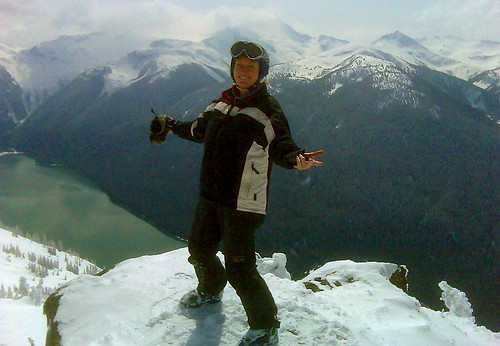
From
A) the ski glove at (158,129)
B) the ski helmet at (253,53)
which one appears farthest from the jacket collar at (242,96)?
the ski glove at (158,129)

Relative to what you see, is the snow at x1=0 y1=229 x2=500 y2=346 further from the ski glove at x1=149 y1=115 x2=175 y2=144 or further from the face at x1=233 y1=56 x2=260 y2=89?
the face at x1=233 y1=56 x2=260 y2=89

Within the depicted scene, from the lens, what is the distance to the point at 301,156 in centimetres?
330

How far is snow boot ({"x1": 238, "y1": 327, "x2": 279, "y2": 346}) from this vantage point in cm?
396

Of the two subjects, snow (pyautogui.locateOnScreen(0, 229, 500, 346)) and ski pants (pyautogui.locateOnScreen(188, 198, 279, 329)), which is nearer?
ski pants (pyautogui.locateOnScreen(188, 198, 279, 329))

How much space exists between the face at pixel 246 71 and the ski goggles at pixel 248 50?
0.18 feet

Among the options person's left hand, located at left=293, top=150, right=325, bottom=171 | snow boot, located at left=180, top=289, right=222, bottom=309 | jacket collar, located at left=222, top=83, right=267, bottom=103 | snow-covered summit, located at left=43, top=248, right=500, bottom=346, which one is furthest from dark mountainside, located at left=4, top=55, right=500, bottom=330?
person's left hand, located at left=293, top=150, right=325, bottom=171

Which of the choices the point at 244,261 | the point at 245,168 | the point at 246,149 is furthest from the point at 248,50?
the point at 244,261

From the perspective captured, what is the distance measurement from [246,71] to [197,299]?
3.10 metres

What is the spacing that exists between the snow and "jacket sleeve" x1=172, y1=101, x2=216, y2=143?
2.36 metres

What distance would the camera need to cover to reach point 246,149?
3828mm

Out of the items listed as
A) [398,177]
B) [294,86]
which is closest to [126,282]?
[398,177]

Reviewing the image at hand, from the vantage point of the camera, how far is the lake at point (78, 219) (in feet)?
252

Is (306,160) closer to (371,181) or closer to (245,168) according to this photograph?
(245,168)

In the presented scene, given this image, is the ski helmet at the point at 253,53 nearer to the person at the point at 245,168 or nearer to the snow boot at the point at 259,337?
the person at the point at 245,168
